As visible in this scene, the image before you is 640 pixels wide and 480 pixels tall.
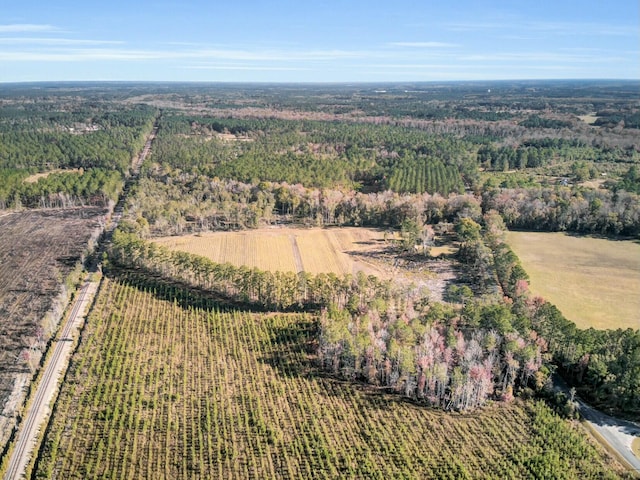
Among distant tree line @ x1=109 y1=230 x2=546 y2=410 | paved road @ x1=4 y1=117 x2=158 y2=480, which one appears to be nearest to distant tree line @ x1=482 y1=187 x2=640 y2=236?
distant tree line @ x1=109 y1=230 x2=546 y2=410

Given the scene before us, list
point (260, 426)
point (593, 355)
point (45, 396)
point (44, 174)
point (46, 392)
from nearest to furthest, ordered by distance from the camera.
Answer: point (260, 426)
point (45, 396)
point (46, 392)
point (593, 355)
point (44, 174)

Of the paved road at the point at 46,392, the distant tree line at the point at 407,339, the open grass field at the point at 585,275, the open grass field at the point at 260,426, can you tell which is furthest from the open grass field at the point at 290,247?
the open grass field at the point at 585,275

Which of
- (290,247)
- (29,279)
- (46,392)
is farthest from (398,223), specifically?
(46,392)

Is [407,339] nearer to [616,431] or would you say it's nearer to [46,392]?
[616,431]

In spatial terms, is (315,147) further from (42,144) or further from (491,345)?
(491,345)

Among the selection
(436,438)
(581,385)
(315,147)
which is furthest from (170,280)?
(315,147)

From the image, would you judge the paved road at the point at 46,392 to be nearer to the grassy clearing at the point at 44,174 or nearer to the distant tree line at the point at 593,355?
the distant tree line at the point at 593,355
